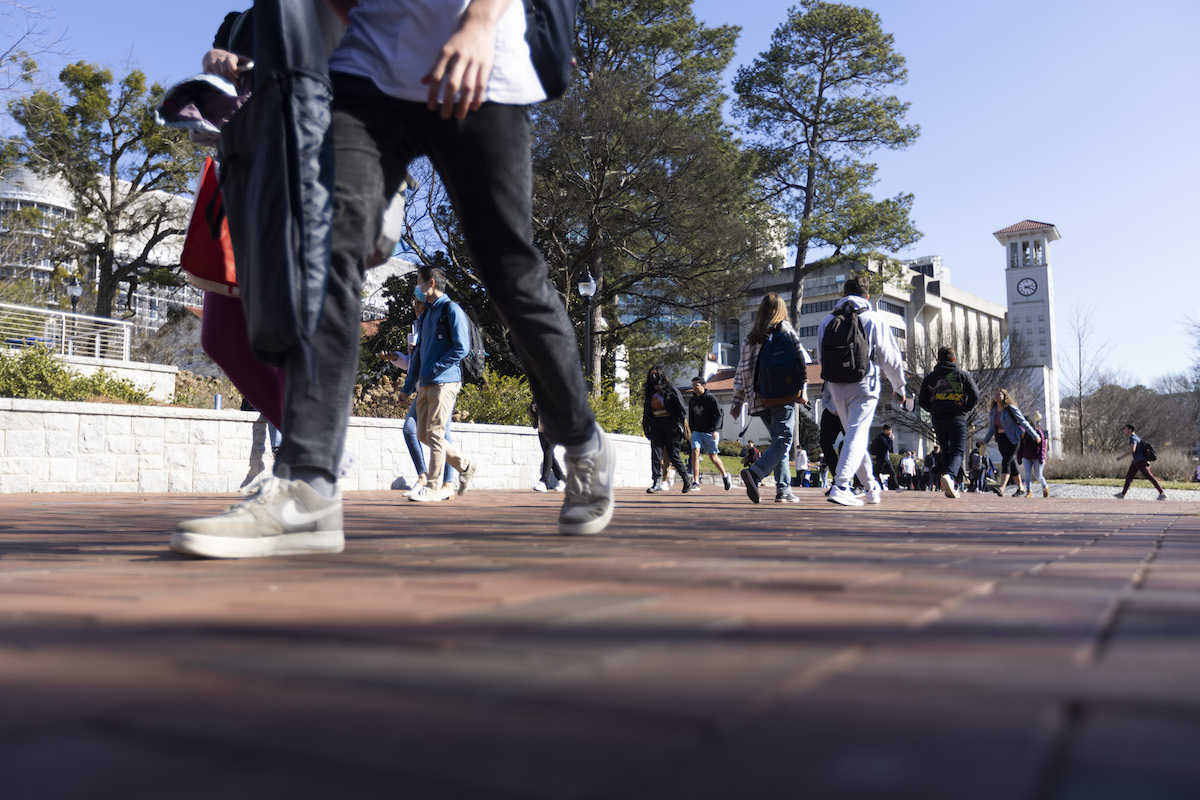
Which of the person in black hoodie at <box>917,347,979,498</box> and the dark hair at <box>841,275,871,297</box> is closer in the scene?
the dark hair at <box>841,275,871,297</box>

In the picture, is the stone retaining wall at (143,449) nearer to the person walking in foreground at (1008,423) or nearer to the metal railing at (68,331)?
the person walking in foreground at (1008,423)

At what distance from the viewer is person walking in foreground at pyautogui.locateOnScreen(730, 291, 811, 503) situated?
8266mm

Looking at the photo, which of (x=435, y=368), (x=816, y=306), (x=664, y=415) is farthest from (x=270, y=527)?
(x=816, y=306)

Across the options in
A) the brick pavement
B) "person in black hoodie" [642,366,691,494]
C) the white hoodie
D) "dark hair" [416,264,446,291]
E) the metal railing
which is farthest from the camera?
the metal railing

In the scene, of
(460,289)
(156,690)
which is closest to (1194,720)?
(156,690)

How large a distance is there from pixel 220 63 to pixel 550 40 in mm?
1087

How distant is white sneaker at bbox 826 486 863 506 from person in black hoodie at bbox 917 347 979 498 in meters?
4.05

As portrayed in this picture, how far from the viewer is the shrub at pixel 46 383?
14.9m

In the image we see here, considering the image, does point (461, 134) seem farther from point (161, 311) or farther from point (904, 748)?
point (161, 311)

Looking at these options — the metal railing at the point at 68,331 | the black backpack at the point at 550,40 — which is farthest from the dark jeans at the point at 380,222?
the metal railing at the point at 68,331

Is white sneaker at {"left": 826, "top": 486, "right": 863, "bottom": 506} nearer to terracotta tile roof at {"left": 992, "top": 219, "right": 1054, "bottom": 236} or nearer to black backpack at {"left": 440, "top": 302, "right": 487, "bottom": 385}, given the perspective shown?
black backpack at {"left": 440, "top": 302, "right": 487, "bottom": 385}

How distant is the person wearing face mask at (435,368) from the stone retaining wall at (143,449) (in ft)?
14.3

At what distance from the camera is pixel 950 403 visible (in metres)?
11.6

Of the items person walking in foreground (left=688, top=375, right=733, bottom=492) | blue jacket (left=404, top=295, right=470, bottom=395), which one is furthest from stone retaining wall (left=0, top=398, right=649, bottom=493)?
blue jacket (left=404, top=295, right=470, bottom=395)
